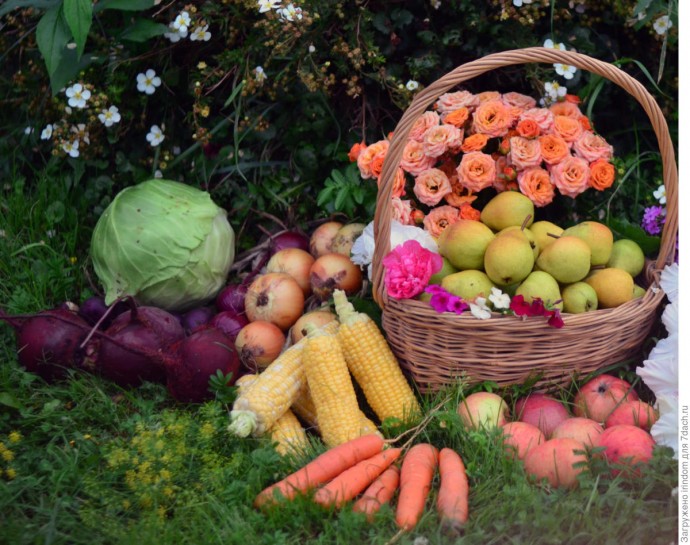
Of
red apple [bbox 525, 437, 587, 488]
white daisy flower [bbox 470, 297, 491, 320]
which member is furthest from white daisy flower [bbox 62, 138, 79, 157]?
red apple [bbox 525, 437, 587, 488]

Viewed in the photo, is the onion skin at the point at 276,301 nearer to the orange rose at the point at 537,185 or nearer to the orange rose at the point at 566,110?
the orange rose at the point at 537,185

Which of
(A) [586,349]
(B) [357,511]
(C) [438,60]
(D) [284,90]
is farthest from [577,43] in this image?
(B) [357,511]

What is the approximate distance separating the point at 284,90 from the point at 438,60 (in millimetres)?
771

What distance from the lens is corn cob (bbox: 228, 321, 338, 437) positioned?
8.58 feet

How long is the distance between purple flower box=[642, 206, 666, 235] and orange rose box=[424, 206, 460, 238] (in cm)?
90

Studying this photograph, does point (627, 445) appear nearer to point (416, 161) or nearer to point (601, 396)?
point (601, 396)

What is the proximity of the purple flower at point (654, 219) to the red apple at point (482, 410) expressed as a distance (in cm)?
130

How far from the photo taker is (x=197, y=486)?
2.39 m

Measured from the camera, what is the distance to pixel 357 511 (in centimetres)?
222

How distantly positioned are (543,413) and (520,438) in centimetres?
23

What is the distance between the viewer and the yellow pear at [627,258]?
2.94 meters

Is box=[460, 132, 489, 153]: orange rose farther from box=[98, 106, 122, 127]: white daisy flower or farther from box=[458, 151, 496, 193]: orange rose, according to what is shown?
box=[98, 106, 122, 127]: white daisy flower

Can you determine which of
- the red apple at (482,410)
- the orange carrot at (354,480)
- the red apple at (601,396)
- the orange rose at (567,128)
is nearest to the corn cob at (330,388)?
the orange carrot at (354,480)

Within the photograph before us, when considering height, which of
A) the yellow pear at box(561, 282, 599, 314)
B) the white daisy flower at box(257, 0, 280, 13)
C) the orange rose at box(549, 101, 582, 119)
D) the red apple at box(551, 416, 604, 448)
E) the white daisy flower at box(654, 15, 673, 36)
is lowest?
the red apple at box(551, 416, 604, 448)
